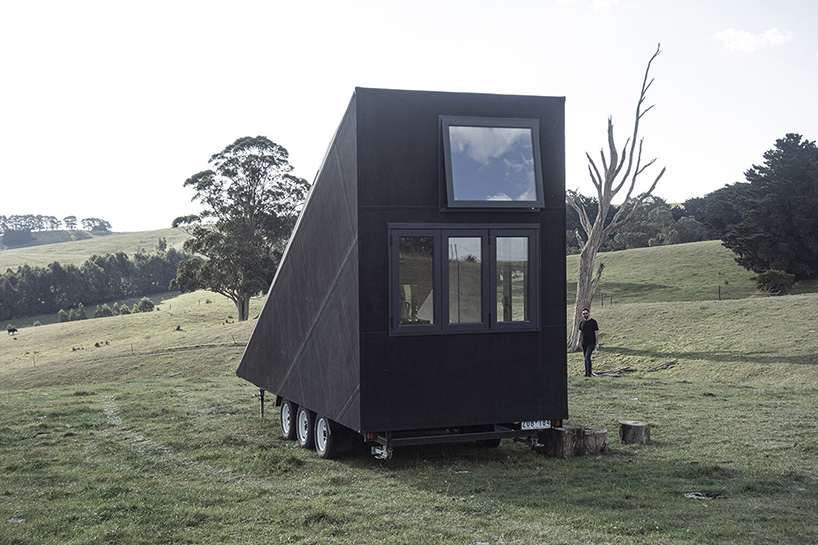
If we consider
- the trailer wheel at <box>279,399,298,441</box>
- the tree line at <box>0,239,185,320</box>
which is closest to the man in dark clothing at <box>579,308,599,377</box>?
the trailer wheel at <box>279,399,298,441</box>

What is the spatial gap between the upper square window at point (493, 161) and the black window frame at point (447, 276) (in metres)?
0.34

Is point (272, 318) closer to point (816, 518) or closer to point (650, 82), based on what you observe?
point (816, 518)

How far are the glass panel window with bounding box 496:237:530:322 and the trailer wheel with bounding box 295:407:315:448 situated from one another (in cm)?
345

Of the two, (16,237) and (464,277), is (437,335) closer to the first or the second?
(464,277)

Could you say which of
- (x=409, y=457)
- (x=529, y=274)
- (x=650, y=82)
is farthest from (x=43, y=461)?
(x=650, y=82)

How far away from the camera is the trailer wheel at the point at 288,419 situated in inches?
461

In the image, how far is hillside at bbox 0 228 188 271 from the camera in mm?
128000

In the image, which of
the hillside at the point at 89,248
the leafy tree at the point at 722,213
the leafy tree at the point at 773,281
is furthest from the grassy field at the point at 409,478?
the hillside at the point at 89,248

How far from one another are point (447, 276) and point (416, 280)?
0.38 meters

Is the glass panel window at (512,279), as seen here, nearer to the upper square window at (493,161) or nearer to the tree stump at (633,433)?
the upper square window at (493,161)

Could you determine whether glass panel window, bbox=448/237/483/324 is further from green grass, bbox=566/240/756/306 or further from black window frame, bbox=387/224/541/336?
green grass, bbox=566/240/756/306

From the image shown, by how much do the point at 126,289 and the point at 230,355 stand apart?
68.0 metres

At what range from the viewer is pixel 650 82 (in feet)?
90.5

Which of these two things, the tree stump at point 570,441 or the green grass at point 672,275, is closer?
the tree stump at point 570,441
